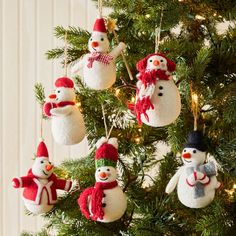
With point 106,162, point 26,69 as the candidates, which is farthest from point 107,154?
point 26,69

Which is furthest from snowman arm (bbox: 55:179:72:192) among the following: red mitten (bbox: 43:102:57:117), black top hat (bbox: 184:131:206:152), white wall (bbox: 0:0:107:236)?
white wall (bbox: 0:0:107:236)

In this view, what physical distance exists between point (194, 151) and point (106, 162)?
0.41 ft

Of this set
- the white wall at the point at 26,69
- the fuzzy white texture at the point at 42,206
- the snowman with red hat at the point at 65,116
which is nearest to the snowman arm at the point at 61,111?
the snowman with red hat at the point at 65,116

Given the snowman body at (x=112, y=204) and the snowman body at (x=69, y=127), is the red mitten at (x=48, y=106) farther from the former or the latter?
the snowman body at (x=112, y=204)

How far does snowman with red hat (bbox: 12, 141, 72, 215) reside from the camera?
82cm

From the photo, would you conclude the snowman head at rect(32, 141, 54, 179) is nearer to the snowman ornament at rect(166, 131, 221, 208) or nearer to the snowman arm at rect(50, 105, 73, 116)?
the snowman arm at rect(50, 105, 73, 116)

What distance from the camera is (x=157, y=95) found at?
71 cm

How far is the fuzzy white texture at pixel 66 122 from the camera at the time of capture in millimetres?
801

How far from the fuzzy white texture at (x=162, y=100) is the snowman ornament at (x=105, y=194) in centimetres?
9

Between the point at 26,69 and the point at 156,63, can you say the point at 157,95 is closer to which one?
the point at 156,63

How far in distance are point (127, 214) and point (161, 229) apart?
146 millimetres

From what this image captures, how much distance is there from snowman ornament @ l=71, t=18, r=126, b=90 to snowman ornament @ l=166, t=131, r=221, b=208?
14 cm

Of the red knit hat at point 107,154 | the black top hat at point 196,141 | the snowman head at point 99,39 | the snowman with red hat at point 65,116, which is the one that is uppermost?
the snowman head at point 99,39

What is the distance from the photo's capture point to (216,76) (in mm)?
820
